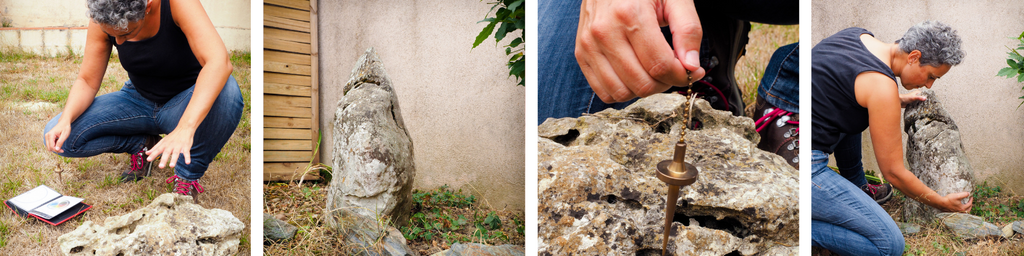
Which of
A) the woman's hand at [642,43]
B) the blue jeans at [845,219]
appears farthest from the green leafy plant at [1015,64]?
the woman's hand at [642,43]

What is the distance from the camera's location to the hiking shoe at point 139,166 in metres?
1.88

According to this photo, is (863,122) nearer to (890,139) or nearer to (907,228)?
(890,139)

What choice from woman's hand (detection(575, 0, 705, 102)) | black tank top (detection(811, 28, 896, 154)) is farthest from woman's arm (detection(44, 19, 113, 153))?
black tank top (detection(811, 28, 896, 154))

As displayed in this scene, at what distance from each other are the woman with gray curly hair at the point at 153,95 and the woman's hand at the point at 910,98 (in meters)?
2.67

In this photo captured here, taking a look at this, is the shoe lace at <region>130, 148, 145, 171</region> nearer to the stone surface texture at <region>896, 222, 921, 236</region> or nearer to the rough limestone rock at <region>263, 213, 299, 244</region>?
the rough limestone rock at <region>263, 213, 299, 244</region>

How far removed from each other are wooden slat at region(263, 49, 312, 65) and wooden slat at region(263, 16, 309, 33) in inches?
4.2

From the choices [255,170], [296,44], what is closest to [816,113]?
[296,44]

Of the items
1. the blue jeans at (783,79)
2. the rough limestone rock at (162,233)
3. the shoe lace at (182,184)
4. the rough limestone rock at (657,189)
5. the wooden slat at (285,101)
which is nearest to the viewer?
the rough limestone rock at (657,189)

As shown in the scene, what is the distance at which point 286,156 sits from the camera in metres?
2.06

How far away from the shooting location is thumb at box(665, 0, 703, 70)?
148 centimetres

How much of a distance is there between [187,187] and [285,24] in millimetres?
792

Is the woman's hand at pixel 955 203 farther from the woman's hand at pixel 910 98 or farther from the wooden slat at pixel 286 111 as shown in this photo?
the wooden slat at pixel 286 111

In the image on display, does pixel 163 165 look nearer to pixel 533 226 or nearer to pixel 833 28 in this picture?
pixel 533 226

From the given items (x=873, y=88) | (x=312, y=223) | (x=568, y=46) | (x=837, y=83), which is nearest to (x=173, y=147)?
(x=312, y=223)
